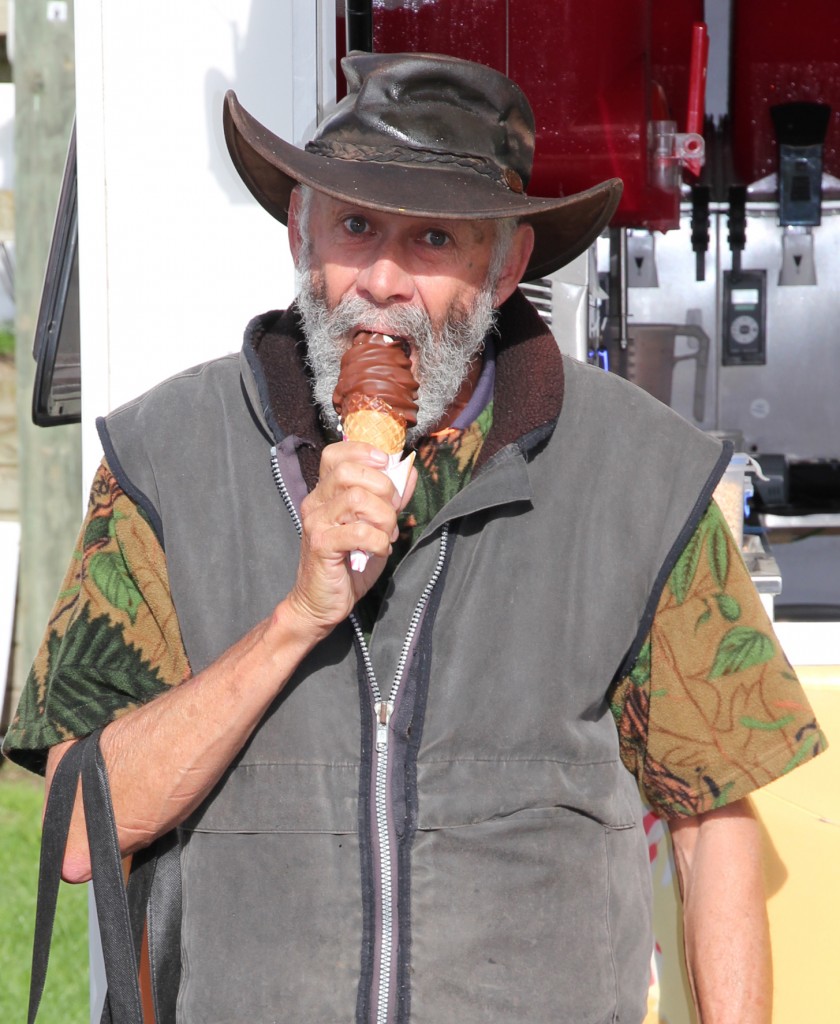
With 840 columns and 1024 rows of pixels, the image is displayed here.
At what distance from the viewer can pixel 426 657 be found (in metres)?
1.76

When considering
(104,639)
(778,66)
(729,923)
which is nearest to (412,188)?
(104,639)

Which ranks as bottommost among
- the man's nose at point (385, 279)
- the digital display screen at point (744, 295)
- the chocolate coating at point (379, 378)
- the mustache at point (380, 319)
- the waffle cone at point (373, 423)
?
the digital display screen at point (744, 295)

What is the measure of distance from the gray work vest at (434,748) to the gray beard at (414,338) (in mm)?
80

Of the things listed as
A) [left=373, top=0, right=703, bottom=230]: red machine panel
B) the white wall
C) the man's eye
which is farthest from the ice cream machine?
the man's eye

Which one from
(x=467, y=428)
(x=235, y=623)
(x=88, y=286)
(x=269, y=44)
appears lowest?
(x=235, y=623)

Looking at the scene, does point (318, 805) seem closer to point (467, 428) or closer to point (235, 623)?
point (235, 623)

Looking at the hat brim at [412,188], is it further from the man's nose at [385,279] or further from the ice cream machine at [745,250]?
the ice cream machine at [745,250]

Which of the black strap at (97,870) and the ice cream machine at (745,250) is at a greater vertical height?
the ice cream machine at (745,250)

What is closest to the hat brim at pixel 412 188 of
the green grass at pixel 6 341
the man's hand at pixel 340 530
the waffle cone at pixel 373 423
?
the waffle cone at pixel 373 423

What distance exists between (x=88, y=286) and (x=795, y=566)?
361 centimetres

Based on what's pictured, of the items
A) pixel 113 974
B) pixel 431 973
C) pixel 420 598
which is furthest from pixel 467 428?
pixel 113 974

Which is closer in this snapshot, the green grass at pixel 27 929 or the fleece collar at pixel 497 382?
the fleece collar at pixel 497 382

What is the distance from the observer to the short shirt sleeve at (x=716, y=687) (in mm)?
1882

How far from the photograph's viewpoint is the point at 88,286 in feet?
8.68
